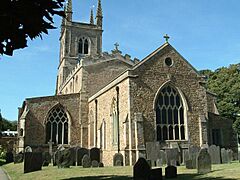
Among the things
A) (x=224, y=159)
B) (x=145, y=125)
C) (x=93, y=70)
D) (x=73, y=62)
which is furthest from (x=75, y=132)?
(x=73, y=62)

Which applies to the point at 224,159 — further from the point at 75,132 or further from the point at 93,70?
the point at 93,70

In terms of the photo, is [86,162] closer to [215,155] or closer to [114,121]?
[114,121]

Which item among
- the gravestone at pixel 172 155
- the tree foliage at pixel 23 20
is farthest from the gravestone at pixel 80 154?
the tree foliage at pixel 23 20

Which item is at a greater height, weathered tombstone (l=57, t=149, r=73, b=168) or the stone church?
the stone church

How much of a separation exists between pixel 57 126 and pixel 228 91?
22633 mm

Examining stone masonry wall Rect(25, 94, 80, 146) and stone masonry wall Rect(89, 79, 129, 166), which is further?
stone masonry wall Rect(25, 94, 80, 146)

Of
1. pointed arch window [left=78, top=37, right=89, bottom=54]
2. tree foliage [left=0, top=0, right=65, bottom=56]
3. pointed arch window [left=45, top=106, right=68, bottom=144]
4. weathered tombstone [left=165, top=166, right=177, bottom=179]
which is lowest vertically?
weathered tombstone [left=165, top=166, right=177, bottom=179]

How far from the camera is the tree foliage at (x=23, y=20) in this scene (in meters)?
7.48

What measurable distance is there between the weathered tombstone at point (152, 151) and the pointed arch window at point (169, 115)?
1852 millimetres

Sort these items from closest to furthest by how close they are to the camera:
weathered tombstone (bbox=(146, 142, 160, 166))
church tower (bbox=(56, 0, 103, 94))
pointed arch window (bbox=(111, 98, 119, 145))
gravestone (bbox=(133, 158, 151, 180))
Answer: gravestone (bbox=(133, 158, 151, 180)), weathered tombstone (bbox=(146, 142, 160, 166)), pointed arch window (bbox=(111, 98, 119, 145)), church tower (bbox=(56, 0, 103, 94))

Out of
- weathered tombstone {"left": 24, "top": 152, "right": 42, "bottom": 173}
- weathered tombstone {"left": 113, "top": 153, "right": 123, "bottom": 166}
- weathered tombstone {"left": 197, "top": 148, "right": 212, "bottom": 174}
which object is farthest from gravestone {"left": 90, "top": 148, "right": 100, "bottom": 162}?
weathered tombstone {"left": 197, "top": 148, "right": 212, "bottom": 174}

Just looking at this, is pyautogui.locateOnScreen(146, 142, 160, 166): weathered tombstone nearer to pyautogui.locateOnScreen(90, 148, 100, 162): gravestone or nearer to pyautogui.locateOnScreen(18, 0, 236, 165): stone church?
pyautogui.locateOnScreen(18, 0, 236, 165): stone church

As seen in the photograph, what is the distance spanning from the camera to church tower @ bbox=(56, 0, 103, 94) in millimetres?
43750

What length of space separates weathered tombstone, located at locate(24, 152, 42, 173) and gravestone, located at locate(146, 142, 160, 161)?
666 cm
